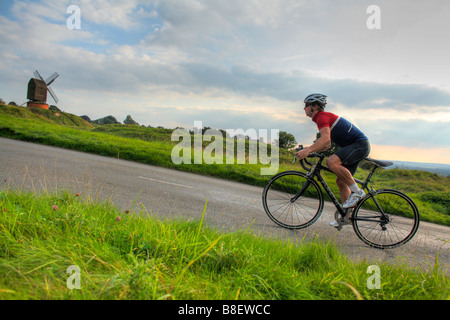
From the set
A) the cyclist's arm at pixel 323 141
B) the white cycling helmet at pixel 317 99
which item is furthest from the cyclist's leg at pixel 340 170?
Answer: the white cycling helmet at pixel 317 99

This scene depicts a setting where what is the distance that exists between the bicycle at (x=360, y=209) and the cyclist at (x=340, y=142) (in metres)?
0.19

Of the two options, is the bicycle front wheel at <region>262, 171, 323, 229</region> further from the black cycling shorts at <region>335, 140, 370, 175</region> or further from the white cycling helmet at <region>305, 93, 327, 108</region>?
the white cycling helmet at <region>305, 93, 327, 108</region>

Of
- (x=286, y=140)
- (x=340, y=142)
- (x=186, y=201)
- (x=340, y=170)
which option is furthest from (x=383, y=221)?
(x=286, y=140)

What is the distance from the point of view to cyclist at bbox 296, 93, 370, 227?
484cm

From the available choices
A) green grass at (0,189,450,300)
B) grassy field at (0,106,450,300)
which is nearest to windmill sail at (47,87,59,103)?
grassy field at (0,106,450,300)

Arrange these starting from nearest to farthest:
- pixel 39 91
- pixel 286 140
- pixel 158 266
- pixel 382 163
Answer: pixel 158 266 → pixel 382 163 → pixel 286 140 → pixel 39 91

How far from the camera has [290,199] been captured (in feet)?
17.8

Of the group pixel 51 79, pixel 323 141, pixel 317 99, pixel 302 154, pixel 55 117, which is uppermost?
pixel 51 79

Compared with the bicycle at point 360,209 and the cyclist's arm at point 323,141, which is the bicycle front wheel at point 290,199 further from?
the cyclist's arm at point 323,141

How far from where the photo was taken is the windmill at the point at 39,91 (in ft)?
221

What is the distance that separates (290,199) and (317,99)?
2037 millimetres

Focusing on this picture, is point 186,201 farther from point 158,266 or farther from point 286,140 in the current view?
point 286,140

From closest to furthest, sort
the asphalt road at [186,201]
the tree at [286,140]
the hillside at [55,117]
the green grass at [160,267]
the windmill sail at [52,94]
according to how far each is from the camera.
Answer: the green grass at [160,267] < the asphalt road at [186,201] < the tree at [286,140] < the hillside at [55,117] < the windmill sail at [52,94]

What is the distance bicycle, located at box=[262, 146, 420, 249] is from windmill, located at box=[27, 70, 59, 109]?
80867mm
